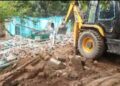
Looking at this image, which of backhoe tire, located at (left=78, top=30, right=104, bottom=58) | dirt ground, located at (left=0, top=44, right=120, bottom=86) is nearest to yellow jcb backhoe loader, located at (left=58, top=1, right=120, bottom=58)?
backhoe tire, located at (left=78, top=30, right=104, bottom=58)

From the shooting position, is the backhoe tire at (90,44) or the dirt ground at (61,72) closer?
the dirt ground at (61,72)

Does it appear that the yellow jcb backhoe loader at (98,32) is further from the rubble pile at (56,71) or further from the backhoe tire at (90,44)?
the rubble pile at (56,71)

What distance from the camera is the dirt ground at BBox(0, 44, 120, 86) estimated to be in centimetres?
832

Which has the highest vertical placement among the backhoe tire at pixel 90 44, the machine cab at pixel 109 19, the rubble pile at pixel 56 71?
the machine cab at pixel 109 19

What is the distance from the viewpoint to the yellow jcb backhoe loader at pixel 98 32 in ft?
33.6

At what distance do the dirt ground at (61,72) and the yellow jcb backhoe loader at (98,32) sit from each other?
501 millimetres

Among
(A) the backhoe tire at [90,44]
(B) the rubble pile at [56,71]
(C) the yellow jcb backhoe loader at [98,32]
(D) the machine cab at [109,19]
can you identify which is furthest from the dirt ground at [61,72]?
(D) the machine cab at [109,19]

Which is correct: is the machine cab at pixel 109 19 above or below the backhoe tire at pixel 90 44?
above

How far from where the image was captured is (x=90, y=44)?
36.9 feet

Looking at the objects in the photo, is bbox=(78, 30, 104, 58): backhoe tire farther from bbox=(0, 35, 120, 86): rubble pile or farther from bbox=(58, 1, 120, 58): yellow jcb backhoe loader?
bbox=(0, 35, 120, 86): rubble pile

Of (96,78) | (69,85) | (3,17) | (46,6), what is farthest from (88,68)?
(3,17)

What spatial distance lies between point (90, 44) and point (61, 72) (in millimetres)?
2389

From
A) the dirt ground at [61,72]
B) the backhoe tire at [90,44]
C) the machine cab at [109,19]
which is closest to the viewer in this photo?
the dirt ground at [61,72]

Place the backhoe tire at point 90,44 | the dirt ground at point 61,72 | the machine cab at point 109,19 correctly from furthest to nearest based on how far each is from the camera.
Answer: the backhoe tire at point 90,44 < the machine cab at point 109,19 < the dirt ground at point 61,72
